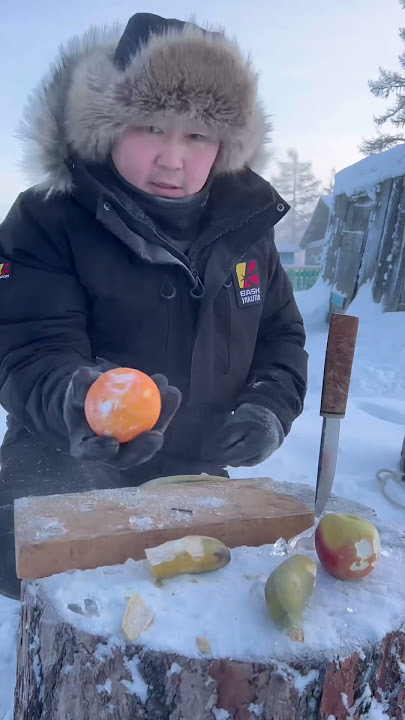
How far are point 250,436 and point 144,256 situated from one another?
27.9 inches

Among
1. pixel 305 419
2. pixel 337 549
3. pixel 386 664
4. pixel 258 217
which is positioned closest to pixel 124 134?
pixel 258 217

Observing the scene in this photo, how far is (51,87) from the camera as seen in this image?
2.25m

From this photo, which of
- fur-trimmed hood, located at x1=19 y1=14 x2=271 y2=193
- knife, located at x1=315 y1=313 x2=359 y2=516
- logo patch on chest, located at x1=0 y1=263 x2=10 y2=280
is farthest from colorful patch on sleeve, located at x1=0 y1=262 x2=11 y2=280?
knife, located at x1=315 y1=313 x2=359 y2=516

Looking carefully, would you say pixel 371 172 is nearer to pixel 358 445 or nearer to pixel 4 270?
pixel 358 445

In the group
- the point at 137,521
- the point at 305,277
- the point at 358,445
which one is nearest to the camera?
the point at 137,521

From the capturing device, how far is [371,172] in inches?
410

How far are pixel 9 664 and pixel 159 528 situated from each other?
45.6 inches

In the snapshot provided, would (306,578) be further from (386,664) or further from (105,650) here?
(105,650)

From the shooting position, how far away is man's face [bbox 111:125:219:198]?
2031 millimetres

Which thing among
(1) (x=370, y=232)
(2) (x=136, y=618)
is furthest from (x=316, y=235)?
(2) (x=136, y=618)

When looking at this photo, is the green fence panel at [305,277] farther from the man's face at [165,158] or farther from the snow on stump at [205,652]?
the snow on stump at [205,652]

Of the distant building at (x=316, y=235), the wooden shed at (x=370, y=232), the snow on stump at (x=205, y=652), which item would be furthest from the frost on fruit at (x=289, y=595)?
the distant building at (x=316, y=235)

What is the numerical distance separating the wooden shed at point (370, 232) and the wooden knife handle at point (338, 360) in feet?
27.1

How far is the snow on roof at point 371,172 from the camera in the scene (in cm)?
962
